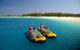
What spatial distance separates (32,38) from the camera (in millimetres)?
4566

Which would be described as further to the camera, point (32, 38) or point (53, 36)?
point (53, 36)

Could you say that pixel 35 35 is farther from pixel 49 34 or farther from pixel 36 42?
pixel 49 34

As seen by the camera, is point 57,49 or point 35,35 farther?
point 35,35

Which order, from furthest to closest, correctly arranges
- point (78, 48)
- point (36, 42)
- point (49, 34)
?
point (49, 34), point (36, 42), point (78, 48)

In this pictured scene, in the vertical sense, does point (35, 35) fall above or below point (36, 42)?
above

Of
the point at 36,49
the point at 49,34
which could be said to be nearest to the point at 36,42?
the point at 36,49

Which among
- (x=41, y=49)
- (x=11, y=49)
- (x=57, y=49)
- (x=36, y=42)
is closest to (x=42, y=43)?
(x=36, y=42)

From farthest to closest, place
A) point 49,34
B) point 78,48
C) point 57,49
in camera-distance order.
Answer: point 49,34
point 57,49
point 78,48

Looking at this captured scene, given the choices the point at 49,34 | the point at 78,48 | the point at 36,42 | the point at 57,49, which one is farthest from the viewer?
the point at 49,34

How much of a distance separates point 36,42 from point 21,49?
0.98m

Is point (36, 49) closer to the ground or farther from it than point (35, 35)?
closer to the ground

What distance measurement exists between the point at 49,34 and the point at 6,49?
8.42 feet

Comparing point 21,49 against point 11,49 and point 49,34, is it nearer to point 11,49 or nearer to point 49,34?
point 11,49

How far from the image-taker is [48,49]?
3.69 m
